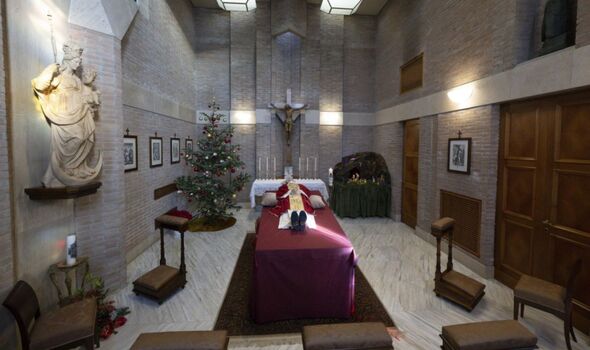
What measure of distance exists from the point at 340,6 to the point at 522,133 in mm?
7209

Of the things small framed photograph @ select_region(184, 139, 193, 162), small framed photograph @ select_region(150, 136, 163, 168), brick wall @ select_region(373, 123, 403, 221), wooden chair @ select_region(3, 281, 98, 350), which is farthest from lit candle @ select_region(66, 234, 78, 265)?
brick wall @ select_region(373, 123, 403, 221)

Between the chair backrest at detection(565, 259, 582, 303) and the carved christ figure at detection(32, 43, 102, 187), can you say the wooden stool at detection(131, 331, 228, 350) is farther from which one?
the chair backrest at detection(565, 259, 582, 303)

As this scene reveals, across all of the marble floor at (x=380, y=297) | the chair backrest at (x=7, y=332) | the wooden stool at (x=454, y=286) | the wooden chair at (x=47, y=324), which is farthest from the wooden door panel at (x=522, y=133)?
the chair backrest at (x=7, y=332)

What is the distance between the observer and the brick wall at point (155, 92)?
5.33 metres

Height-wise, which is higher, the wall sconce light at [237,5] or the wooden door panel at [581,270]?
the wall sconce light at [237,5]

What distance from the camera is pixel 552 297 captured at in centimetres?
310

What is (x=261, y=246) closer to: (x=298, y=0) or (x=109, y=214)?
(x=109, y=214)

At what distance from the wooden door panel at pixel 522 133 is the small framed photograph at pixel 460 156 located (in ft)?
2.30

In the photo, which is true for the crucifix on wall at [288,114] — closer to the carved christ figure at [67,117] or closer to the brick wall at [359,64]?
the brick wall at [359,64]

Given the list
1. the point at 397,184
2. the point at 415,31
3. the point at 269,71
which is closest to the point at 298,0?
the point at 269,71

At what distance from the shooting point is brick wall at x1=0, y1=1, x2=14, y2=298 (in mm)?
2580

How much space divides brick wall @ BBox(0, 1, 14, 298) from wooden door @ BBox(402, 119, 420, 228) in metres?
7.79

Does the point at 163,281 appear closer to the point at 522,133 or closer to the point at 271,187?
the point at 271,187

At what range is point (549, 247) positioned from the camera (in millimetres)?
3820
